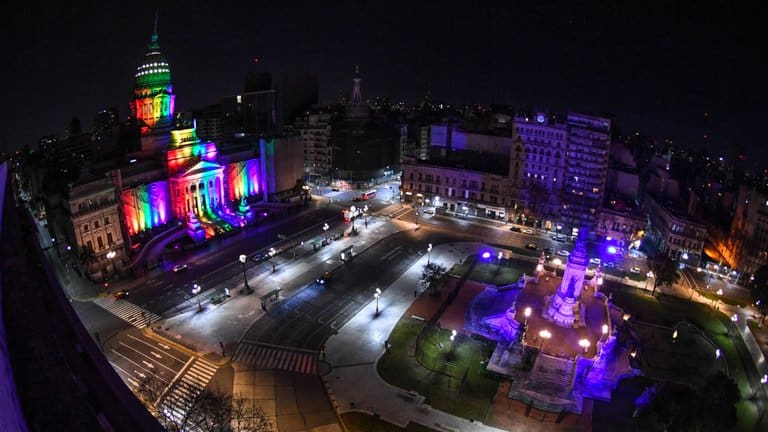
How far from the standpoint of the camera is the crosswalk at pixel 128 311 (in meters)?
64.2

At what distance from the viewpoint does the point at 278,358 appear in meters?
57.5

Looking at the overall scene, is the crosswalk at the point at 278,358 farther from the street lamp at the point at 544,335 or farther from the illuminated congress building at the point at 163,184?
the illuminated congress building at the point at 163,184

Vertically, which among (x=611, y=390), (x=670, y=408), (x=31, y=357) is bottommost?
(x=611, y=390)

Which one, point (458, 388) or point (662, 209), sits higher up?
point (662, 209)

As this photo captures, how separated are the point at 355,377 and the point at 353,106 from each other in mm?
97696

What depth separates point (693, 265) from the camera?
284 feet

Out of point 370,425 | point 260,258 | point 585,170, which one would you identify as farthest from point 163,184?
point 585,170

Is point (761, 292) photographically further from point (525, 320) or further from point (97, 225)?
point (97, 225)

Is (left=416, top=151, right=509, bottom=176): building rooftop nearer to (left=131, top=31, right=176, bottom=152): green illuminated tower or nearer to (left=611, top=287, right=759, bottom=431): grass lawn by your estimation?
(left=611, top=287, right=759, bottom=431): grass lawn

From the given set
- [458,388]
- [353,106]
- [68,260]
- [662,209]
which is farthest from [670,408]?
[353,106]

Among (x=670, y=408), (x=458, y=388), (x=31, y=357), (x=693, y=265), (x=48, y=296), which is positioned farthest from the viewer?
(x=693, y=265)

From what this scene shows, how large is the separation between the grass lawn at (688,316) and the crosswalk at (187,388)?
5636 cm

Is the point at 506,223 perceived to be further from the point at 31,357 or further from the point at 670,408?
the point at 31,357

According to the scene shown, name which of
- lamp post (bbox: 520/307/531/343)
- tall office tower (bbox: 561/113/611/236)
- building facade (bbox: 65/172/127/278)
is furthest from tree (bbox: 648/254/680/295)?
building facade (bbox: 65/172/127/278)
